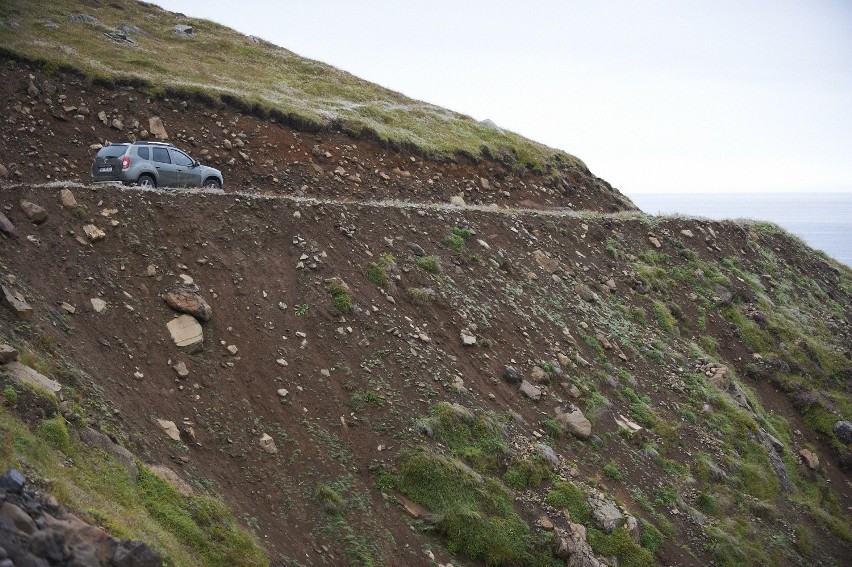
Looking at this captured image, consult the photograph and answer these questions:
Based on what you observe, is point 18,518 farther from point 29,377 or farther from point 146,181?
point 146,181

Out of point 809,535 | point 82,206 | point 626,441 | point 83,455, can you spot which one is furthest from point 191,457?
point 809,535

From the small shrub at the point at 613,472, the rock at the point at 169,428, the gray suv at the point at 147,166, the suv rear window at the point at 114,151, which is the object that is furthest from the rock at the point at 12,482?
the suv rear window at the point at 114,151

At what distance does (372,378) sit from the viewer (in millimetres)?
16016

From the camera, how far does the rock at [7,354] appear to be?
34.2ft

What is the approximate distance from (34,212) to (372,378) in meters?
8.54

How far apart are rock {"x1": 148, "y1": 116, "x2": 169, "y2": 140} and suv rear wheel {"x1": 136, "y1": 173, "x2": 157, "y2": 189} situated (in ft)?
24.0

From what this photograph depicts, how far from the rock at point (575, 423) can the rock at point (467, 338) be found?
3.03m

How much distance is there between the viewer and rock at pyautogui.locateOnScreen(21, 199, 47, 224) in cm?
1506

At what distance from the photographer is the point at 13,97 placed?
26219 millimetres

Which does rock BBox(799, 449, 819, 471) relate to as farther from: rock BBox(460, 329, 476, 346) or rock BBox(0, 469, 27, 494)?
rock BBox(0, 469, 27, 494)

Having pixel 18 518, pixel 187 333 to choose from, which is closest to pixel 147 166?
pixel 187 333

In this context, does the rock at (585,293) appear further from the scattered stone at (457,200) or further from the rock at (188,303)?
the rock at (188,303)

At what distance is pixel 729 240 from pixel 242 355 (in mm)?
29051

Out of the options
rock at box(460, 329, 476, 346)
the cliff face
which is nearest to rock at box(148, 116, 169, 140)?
the cliff face
